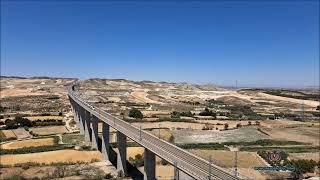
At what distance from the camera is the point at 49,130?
6950cm

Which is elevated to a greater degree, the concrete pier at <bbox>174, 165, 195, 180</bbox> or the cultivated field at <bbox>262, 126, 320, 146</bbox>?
the concrete pier at <bbox>174, 165, 195, 180</bbox>

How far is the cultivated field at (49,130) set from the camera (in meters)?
67.0

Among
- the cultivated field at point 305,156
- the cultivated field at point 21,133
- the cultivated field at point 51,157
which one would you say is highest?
the cultivated field at point 21,133

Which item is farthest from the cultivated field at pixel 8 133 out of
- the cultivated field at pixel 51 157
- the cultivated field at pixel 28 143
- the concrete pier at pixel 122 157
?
the concrete pier at pixel 122 157

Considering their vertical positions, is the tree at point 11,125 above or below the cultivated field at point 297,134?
above

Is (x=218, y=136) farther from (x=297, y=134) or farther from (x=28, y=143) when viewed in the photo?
(x=28, y=143)

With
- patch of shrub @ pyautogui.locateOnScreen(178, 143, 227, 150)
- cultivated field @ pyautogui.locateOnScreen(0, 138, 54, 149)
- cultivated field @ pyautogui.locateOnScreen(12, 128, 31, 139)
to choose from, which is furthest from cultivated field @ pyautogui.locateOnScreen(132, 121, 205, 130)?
cultivated field @ pyautogui.locateOnScreen(0, 138, 54, 149)

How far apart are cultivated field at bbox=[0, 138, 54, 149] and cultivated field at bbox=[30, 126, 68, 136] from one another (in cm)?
687

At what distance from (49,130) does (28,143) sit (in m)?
13.6

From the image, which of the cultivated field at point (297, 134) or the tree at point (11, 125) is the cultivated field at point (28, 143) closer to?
the tree at point (11, 125)

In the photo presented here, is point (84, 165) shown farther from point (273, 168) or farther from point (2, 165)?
point (273, 168)

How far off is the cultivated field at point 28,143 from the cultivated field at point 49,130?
6874mm

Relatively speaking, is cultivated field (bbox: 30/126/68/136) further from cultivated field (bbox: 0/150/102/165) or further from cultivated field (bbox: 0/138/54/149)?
cultivated field (bbox: 0/150/102/165)

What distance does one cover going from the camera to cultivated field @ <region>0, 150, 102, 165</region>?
149 ft
